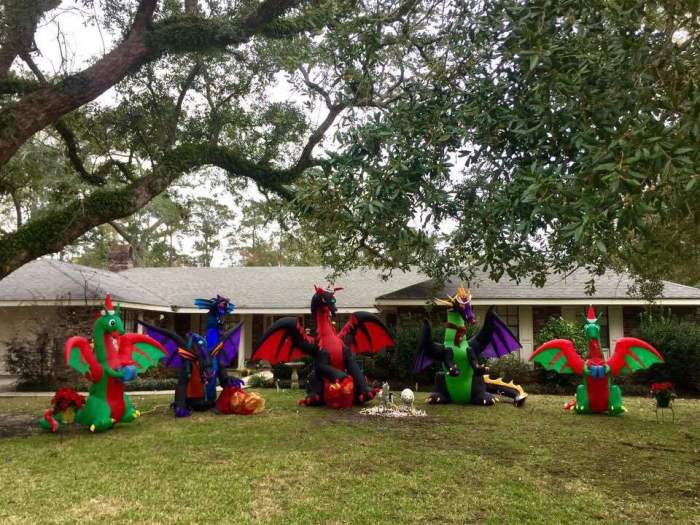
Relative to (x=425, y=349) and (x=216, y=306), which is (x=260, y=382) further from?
(x=425, y=349)

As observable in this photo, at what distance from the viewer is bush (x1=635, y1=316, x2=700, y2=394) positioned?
1352cm

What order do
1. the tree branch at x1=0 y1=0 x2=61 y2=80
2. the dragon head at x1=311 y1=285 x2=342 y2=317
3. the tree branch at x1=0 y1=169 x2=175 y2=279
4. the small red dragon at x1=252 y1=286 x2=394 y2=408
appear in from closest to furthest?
the tree branch at x1=0 y1=169 x2=175 y2=279 < the tree branch at x1=0 y1=0 x2=61 y2=80 < the small red dragon at x1=252 y1=286 x2=394 y2=408 < the dragon head at x1=311 y1=285 x2=342 y2=317

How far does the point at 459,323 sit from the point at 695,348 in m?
6.82

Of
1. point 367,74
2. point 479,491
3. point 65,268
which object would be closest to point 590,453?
point 479,491

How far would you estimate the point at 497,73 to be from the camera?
6422mm

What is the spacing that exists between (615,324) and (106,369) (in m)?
13.9

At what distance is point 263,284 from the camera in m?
20.2

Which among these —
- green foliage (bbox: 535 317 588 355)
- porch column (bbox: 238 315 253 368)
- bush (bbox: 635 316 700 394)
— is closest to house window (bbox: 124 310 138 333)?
porch column (bbox: 238 315 253 368)

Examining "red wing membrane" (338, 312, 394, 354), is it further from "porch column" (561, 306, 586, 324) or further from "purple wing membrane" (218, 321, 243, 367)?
"porch column" (561, 306, 586, 324)

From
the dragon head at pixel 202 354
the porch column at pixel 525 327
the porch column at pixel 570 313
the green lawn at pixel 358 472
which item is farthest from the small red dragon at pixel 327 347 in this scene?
the porch column at pixel 570 313

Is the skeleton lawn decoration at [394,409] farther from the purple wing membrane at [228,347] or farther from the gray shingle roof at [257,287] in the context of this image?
the gray shingle roof at [257,287]

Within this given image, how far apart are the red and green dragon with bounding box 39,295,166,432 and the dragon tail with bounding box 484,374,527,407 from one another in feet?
22.1

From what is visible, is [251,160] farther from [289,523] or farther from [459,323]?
[289,523]

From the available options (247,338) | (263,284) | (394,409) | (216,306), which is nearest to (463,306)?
(394,409)
